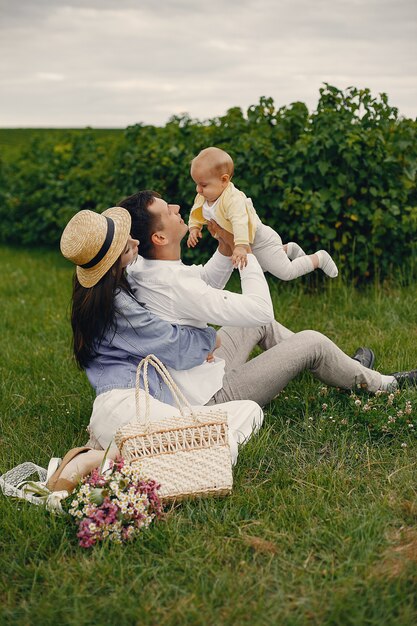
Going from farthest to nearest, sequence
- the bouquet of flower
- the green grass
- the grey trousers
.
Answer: the grey trousers → the bouquet of flower → the green grass

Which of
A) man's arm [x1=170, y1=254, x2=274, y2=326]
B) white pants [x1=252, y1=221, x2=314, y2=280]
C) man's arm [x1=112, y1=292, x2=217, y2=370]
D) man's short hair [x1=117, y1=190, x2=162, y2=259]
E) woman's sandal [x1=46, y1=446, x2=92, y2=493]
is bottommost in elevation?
woman's sandal [x1=46, y1=446, x2=92, y2=493]

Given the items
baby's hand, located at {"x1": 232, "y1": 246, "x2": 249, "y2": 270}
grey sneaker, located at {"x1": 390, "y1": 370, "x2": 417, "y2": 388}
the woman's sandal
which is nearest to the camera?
the woman's sandal

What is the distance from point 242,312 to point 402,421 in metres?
1.09

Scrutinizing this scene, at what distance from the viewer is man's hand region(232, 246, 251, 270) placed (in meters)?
4.00

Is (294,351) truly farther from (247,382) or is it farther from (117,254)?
(117,254)

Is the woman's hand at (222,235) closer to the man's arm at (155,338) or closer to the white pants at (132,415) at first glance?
the man's arm at (155,338)

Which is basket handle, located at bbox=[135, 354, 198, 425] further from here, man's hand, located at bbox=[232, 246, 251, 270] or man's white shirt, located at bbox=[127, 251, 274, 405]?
man's hand, located at bbox=[232, 246, 251, 270]

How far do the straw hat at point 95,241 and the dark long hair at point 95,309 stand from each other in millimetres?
48

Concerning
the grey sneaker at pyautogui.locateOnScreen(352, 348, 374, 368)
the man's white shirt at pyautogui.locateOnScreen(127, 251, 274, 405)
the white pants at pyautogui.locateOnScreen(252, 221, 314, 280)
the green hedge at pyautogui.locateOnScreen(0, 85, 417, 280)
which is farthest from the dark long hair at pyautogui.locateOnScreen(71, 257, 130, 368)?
the green hedge at pyautogui.locateOnScreen(0, 85, 417, 280)

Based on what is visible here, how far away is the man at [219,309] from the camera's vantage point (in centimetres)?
377

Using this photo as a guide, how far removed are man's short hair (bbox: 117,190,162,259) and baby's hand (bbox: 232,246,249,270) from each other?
1.45ft

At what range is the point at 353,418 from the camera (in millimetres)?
4199

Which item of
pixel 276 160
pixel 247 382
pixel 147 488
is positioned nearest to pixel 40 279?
pixel 276 160

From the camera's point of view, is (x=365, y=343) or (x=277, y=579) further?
(x=365, y=343)
